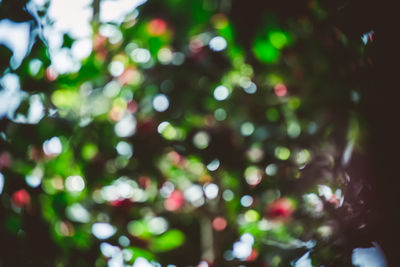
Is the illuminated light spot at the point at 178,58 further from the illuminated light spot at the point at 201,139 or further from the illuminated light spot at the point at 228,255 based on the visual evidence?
the illuminated light spot at the point at 228,255

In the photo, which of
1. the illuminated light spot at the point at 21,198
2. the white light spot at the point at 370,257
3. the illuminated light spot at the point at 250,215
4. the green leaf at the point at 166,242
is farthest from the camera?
the illuminated light spot at the point at 250,215

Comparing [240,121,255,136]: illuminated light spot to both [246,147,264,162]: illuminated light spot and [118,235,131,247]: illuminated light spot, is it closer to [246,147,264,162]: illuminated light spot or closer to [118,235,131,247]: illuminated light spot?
[246,147,264,162]: illuminated light spot

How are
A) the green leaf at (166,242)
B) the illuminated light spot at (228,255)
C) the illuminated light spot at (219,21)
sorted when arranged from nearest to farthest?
the green leaf at (166,242) < the illuminated light spot at (219,21) < the illuminated light spot at (228,255)

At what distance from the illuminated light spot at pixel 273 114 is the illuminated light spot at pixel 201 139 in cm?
32

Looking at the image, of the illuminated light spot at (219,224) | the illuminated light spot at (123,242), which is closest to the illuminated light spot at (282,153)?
the illuminated light spot at (219,224)

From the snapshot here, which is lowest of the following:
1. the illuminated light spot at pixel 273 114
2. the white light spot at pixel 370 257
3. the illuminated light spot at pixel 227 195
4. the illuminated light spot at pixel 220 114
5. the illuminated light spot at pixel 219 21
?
the illuminated light spot at pixel 227 195

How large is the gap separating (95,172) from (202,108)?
1.99 ft

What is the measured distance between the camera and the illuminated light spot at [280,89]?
72.2 inches

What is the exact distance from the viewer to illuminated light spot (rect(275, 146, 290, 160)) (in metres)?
1.68

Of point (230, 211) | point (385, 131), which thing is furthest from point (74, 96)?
point (385, 131)

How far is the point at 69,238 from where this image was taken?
1.07 m

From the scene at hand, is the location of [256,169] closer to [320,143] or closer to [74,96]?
[320,143]

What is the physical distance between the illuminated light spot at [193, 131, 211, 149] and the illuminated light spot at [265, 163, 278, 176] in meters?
0.31

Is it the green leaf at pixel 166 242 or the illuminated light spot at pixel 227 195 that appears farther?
the illuminated light spot at pixel 227 195
